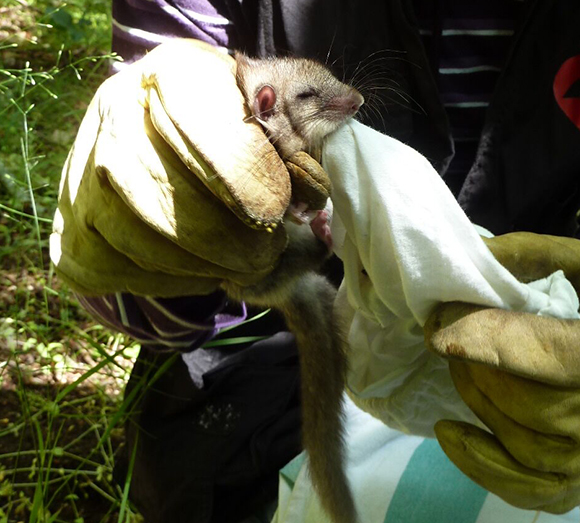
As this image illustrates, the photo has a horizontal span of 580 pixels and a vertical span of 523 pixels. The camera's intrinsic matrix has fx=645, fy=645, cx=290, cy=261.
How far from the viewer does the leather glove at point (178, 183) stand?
833 mm

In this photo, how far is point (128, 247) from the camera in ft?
3.01

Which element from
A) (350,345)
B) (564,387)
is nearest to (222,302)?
(350,345)

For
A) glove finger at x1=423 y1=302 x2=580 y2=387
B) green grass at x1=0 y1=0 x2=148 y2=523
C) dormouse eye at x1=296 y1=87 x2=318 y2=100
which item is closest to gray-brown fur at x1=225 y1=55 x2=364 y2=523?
dormouse eye at x1=296 y1=87 x2=318 y2=100

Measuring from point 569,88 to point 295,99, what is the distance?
1.92ft

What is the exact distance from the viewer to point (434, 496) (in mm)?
1167

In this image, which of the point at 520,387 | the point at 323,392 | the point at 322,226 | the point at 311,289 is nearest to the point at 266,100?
the point at 322,226

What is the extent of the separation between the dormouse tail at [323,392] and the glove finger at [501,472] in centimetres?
29

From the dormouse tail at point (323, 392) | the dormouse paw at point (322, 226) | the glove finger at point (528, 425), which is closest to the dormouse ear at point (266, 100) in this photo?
the dormouse paw at point (322, 226)

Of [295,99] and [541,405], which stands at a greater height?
[295,99]

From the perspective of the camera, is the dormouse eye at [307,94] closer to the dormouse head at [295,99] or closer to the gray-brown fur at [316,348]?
the dormouse head at [295,99]

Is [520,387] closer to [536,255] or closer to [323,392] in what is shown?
[536,255]

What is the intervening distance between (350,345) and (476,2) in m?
0.78

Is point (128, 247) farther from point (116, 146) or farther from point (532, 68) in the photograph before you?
point (532, 68)

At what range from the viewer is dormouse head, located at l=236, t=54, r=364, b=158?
1.04 meters
